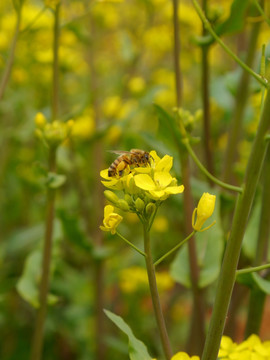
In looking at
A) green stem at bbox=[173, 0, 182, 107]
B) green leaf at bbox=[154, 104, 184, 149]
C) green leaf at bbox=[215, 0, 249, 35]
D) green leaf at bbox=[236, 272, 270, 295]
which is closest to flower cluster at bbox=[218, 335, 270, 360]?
green leaf at bbox=[236, 272, 270, 295]

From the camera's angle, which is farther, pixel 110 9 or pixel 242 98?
pixel 110 9

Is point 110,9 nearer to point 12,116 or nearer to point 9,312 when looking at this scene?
point 12,116

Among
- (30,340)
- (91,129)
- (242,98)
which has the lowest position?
(30,340)

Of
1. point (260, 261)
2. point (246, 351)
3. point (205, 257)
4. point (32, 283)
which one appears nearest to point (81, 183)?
point (32, 283)

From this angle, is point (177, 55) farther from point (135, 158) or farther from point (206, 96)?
point (135, 158)

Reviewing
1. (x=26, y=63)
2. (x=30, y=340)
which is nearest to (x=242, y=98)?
(x=26, y=63)
